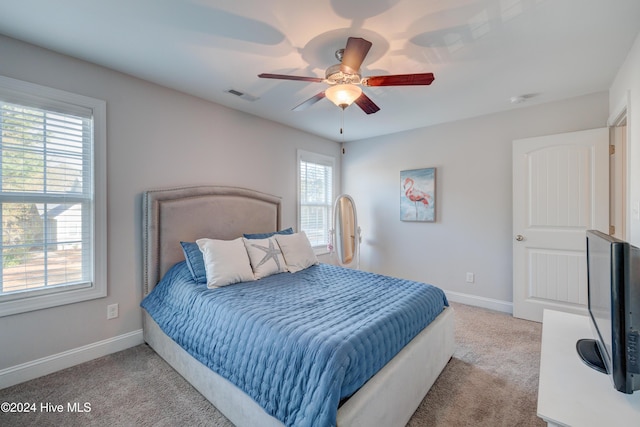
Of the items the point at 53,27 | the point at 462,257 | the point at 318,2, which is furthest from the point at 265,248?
the point at 462,257

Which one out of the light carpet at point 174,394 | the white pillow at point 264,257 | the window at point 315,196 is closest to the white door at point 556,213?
the light carpet at point 174,394

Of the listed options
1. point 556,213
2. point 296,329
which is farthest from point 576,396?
point 556,213

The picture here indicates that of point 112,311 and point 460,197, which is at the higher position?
point 460,197

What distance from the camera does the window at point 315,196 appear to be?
4.35 meters

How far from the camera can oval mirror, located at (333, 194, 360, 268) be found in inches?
179

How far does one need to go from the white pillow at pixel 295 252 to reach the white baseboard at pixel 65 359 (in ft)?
5.07

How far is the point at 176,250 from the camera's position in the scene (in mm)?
2754

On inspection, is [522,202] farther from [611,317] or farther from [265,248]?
[265,248]

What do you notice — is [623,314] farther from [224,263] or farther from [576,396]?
[224,263]

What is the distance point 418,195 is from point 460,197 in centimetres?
56

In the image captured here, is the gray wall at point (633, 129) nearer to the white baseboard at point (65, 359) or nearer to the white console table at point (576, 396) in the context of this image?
the white console table at point (576, 396)

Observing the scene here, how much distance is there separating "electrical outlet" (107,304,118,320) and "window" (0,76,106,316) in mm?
156

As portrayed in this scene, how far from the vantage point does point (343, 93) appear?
6.35ft

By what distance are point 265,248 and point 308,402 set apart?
1730 millimetres
